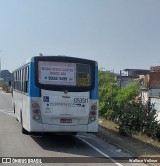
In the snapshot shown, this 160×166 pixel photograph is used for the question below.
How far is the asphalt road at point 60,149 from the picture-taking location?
1059 cm

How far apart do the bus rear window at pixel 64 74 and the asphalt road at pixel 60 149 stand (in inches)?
83.1

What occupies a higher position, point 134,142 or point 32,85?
point 32,85

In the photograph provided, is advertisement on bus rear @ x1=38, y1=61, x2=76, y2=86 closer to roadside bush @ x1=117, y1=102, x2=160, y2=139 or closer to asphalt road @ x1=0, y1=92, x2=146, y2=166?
asphalt road @ x1=0, y1=92, x2=146, y2=166

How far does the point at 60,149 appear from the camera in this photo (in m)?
12.4

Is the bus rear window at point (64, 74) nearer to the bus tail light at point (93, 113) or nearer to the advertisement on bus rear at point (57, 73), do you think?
the advertisement on bus rear at point (57, 73)

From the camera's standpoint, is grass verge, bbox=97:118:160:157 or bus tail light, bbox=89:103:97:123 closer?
grass verge, bbox=97:118:160:157

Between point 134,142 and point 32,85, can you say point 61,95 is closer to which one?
point 32,85

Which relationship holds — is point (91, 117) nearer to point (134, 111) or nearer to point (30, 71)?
point (30, 71)

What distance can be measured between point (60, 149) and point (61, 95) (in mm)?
1848

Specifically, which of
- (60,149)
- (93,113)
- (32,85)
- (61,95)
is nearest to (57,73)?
(61,95)

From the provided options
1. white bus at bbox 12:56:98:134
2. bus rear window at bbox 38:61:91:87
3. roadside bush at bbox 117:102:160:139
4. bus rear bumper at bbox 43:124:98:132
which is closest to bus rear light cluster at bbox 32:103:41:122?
white bus at bbox 12:56:98:134

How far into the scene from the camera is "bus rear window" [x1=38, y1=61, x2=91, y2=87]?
13211 millimetres

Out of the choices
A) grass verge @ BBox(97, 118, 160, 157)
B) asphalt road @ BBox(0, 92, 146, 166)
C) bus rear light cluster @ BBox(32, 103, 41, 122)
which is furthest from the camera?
bus rear light cluster @ BBox(32, 103, 41, 122)

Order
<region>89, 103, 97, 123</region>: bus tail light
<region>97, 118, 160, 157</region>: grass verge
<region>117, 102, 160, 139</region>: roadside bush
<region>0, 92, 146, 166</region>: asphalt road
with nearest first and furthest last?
1. <region>0, 92, 146, 166</region>: asphalt road
2. <region>97, 118, 160, 157</region>: grass verge
3. <region>89, 103, 97, 123</region>: bus tail light
4. <region>117, 102, 160, 139</region>: roadside bush
